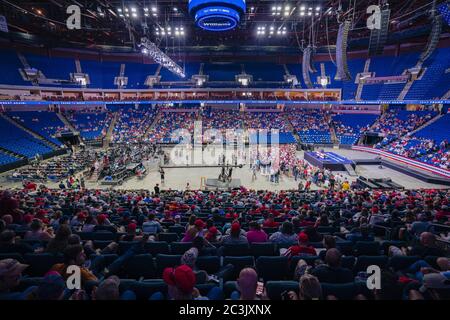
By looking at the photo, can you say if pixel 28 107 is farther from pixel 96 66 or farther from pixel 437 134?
pixel 437 134

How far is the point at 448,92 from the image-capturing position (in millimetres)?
29438

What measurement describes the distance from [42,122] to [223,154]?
94.8 ft

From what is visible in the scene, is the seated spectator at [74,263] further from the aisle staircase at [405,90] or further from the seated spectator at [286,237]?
the aisle staircase at [405,90]

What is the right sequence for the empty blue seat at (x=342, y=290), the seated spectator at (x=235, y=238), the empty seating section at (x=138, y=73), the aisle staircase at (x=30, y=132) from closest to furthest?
the empty blue seat at (x=342, y=290)
the seated spectator at (x=235, y=238)
the aisle staircase at (x=30, y=132)
the empty seating section at (x=138, y=73)

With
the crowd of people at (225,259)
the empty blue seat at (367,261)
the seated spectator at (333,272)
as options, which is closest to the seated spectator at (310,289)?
the crowd of people at (225,259)

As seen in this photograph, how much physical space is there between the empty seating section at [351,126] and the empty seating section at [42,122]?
143 feet

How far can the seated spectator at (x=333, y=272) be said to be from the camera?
12.1 feet

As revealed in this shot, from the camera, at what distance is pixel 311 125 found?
42.6 metres

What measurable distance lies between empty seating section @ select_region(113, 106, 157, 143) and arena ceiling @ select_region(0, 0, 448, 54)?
12.2 meters

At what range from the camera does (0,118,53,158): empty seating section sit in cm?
2740

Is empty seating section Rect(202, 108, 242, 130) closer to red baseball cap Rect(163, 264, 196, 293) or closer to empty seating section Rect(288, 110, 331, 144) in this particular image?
empty seating section Rect(288, 110, 331, 144)

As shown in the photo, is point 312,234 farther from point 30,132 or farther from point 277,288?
point 30,132

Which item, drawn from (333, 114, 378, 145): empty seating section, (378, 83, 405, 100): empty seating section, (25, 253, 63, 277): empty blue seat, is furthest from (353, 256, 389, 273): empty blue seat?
(378, 83, 405, 100): empty seating section
